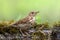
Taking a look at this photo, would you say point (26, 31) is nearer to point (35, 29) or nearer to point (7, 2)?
point (35, 29)

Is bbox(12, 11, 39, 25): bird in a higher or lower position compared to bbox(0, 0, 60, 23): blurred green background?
lower

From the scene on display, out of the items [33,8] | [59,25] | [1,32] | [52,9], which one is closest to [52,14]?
[52,9]

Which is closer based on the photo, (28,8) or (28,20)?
(28,20)

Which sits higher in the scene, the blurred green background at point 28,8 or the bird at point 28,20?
the blurred green background at point 28,8

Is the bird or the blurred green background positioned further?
the blurred green background

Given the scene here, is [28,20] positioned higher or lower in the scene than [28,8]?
lower

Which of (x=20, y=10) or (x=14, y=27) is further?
(x=20, y=10)

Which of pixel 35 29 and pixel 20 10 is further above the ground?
pixel 20 10

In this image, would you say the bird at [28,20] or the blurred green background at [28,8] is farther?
the blurred green background at [28,8]
